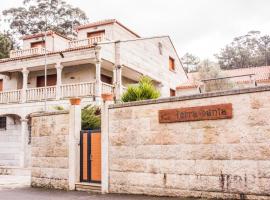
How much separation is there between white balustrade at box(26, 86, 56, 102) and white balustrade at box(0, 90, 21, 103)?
3.00 ft

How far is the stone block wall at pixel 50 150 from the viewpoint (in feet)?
38.7

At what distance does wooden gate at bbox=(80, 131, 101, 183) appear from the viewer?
11.1 metres

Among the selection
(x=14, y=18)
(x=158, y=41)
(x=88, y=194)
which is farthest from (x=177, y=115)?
(x=14, y=18)

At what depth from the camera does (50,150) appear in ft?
40.1

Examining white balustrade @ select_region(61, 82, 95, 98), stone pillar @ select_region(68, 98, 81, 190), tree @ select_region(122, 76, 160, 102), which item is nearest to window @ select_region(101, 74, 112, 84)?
white balustrade @ select_region(61, 82, 95, 98)

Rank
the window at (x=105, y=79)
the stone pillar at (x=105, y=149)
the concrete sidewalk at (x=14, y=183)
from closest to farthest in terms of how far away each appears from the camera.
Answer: the stone pillar at (x=105, y=149), the concrete sidewalk at (x=14, y=183), the window at (x=105, y=79)

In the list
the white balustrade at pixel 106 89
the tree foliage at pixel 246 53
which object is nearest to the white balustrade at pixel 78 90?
the white balustrade at pixel 106 89

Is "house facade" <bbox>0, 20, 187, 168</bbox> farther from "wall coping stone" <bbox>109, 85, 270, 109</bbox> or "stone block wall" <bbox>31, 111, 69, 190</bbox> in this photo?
"wall coping stone" <bbox>109, 85, 270, 109</bbox>

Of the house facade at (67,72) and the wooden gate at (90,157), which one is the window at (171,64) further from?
the wooden gate at (90,157)

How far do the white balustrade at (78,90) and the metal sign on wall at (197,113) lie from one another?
35.4ft

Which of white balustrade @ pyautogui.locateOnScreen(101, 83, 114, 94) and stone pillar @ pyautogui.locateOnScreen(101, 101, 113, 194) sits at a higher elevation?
white balustrade @ pyautogui.locateOnScreen(101, 83, 114, 94)

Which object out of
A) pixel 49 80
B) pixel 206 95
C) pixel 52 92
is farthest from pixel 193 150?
pixel 49 80

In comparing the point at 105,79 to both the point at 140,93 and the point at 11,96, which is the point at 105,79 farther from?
the point at 140,93

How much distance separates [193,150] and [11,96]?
17380 mm
